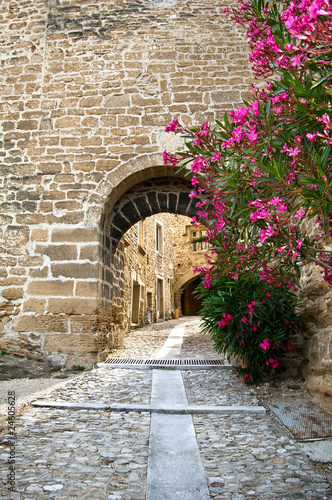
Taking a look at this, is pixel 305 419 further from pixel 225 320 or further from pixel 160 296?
pixel 160 296

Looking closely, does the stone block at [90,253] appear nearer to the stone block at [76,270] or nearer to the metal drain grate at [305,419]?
the stone block at [76,270]

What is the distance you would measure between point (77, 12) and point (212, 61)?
2.14 meters

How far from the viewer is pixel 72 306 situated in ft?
15.8

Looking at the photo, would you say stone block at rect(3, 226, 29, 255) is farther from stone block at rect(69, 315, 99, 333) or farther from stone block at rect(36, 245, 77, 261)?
stone block at rect(69, 315, 99, 333)

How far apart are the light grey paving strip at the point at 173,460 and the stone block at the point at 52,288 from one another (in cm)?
217

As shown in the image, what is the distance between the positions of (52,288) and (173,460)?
3311mm

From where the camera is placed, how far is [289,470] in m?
1.85

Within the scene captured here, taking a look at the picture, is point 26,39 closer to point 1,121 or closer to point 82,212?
point 1,121

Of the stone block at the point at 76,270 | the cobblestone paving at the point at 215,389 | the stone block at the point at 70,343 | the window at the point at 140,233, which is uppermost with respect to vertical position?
the window at the point at 140,233

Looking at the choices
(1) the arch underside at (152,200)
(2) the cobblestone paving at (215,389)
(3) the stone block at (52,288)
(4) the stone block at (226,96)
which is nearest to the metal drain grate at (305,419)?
(2) the cobblestone paving at (215,389)

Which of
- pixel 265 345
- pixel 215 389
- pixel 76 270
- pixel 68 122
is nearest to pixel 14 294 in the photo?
pixel 76 270

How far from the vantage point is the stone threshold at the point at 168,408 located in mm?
2830

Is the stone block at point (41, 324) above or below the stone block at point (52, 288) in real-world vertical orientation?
below

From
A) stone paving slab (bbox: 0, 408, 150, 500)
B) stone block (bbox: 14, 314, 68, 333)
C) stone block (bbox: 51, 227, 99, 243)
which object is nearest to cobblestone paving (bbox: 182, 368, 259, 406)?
stone paving slab (bbox: 0, 408, 150, 500)
